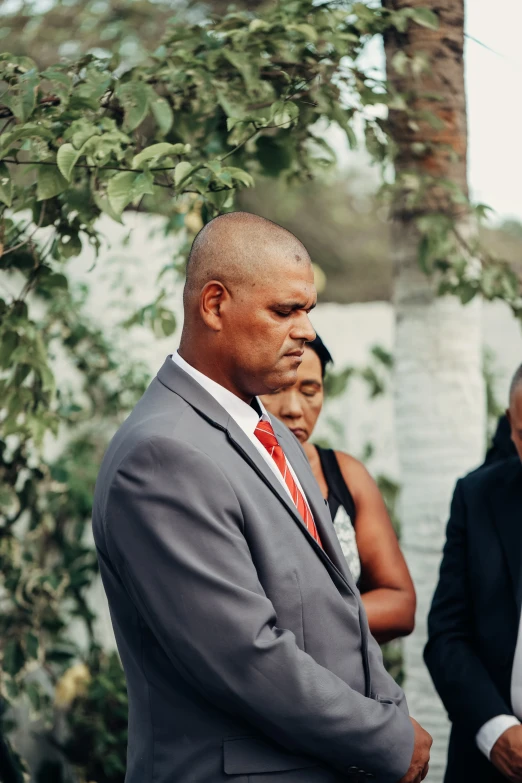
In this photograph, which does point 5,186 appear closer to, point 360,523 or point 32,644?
point 360,523

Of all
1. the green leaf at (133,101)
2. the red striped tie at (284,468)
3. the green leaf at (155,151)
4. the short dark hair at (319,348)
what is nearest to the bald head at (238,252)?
the red striped tie at (284,468)

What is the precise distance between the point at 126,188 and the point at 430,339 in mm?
1722

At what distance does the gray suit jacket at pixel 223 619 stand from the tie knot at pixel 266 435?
0.15 metres

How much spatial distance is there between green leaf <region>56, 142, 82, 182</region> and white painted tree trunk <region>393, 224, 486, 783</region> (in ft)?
5.75

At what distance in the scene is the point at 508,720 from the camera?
2670mm

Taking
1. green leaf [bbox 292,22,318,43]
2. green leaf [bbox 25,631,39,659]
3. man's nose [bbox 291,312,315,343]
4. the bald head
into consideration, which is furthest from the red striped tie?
green leaf [bbox 25,631,39,659]

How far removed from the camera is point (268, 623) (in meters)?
1.89

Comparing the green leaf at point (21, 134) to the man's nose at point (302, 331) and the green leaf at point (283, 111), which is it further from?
A: the man's nose at point (302, 331)

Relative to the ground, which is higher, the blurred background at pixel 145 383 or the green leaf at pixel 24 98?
the green leaf at pixel 24 98

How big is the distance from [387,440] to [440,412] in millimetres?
2556

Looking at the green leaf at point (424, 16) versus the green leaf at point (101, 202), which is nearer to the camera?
the green leaf at point (101, 202)

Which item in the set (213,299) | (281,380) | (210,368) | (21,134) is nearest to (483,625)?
(281,380)

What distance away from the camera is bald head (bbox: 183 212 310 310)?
2.09m

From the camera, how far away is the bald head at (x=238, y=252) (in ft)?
6.86
